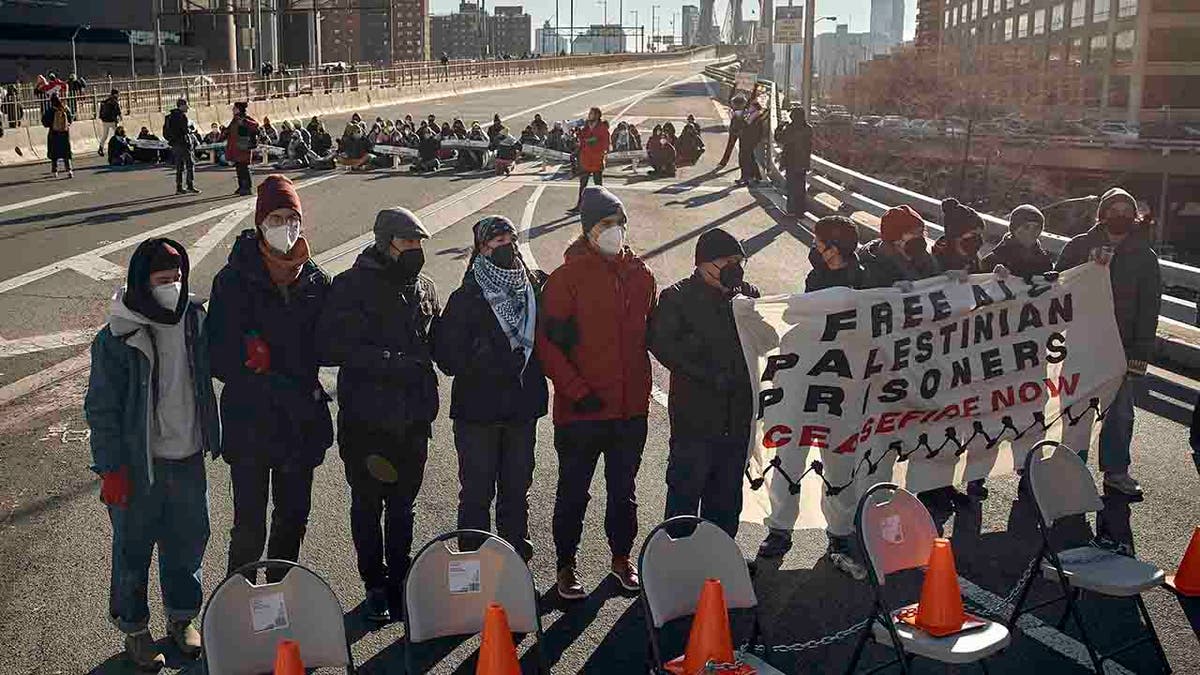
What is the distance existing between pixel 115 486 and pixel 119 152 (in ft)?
89.4

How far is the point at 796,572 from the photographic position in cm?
711

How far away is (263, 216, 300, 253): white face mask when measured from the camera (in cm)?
580

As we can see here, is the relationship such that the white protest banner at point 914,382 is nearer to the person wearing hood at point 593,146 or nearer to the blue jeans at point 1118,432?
the blue jeans at point 1118,432

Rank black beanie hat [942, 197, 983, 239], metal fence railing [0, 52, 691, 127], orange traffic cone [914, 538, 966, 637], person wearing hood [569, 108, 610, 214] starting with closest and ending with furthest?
1. orange traffic cone [914, 538, 966, 637]
2. black beanie hat [942, 197, 983, 239]
3. person wearing hood [569, 108, 610, 214]
4. metal fence railing [0, 52, 691, 127]

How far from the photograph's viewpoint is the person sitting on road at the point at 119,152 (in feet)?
99.3

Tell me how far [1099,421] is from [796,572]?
2.64 metres

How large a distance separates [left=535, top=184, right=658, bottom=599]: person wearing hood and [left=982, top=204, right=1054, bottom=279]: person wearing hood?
2.73 metres

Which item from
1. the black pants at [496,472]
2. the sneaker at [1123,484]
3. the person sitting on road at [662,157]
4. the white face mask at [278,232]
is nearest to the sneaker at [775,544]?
the black pants at [496,472]

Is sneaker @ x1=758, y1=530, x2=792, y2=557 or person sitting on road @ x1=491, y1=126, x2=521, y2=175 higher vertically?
person sitting on road @ x1=491, y1=126, x2=521, y2=175

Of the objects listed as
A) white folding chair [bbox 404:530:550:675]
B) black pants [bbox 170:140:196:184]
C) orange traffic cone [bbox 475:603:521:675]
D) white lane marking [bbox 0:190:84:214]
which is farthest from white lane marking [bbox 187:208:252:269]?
orange traffic cone [bbox 475:603:521:675]

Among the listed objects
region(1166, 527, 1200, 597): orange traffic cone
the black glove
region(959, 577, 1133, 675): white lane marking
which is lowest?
region(959, 577, 1133, 675): white lane marking

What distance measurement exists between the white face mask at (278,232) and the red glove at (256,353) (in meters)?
0.44

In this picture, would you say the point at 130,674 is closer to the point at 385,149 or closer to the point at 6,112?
the point at 385,149

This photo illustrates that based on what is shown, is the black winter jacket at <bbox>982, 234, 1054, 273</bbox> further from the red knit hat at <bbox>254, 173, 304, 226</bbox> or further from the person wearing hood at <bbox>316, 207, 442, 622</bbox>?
the red knit hat at <bbox>254, 173, 304, 226</bbox>
